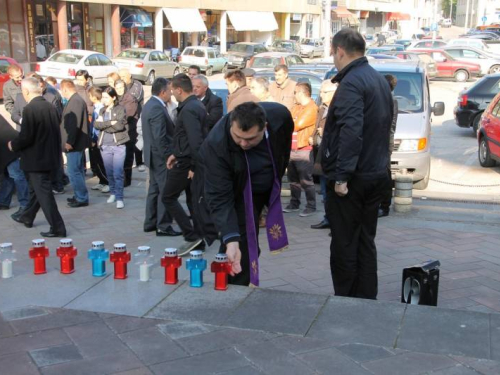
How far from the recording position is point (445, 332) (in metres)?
3.94

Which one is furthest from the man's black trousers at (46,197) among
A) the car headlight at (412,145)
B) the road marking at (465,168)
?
the road marking at (465,168)

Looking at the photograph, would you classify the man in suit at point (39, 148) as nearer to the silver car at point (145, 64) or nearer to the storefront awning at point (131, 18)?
the silver car at point (145, 64)

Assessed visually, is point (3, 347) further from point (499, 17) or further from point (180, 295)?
point (499, 17)

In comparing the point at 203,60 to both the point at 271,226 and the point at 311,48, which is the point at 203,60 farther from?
the point at 271,226

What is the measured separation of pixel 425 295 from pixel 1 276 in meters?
3.22

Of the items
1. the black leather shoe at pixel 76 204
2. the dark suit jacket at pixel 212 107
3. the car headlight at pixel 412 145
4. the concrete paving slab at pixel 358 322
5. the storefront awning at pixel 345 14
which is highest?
Answer: the storefront awning at pixel 345 14

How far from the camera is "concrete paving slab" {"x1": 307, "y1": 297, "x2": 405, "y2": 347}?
3879 millimetres

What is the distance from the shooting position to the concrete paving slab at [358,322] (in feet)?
12.7

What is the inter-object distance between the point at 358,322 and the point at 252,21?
51.6 meters

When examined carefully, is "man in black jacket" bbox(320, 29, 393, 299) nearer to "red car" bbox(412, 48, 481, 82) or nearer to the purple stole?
the purple stole

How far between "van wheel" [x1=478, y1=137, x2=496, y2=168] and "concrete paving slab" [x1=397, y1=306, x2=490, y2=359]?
333 inches

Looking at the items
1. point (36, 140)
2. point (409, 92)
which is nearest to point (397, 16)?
point (409, 92)

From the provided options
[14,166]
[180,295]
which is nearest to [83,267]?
[180,295]

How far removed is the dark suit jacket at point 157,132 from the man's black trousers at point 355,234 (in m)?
3.08
